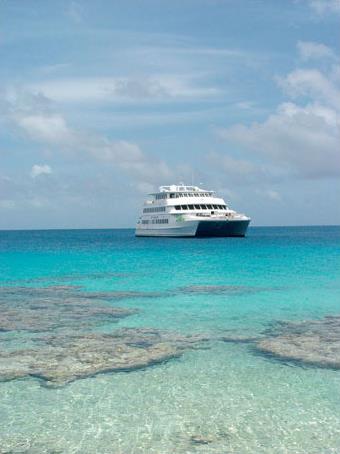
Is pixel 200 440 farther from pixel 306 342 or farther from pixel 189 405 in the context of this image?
pixel 306 342

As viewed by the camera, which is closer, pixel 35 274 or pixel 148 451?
pixel 148 451

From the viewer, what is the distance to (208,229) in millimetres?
68812

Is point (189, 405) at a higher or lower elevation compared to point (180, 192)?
lower

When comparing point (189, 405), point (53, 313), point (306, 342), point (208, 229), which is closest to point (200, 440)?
point (189, 405)

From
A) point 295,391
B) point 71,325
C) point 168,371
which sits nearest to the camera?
point 295,391

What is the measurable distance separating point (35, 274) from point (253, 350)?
24.5 m

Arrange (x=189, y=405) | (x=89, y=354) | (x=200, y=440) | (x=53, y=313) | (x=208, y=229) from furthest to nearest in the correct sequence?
(x=208, y=229), (x=53, y=313), (x=89, y=354), (x=189, y=405), (x=200, y=440)

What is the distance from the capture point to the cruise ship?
224 feet

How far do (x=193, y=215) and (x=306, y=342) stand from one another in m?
56.2

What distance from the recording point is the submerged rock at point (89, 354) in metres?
10.6

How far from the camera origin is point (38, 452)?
7.05 metres

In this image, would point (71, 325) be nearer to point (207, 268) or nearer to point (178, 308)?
point (178, 308)

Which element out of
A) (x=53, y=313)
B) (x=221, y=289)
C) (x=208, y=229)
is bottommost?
(x=53, y=313)

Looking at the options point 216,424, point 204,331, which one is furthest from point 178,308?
point 216,424
